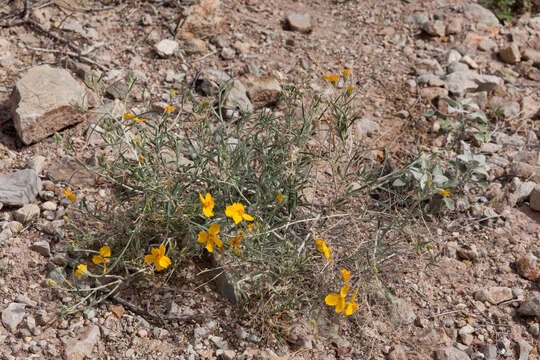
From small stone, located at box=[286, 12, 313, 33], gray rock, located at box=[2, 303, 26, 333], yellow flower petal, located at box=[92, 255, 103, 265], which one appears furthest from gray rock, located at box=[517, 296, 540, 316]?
small stone, located at box=[286, 12, 313, 33]

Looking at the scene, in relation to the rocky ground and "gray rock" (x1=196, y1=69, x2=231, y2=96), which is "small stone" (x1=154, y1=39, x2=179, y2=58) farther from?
"gray rock" (x1=196, y1=69, x2=231, y2=96)

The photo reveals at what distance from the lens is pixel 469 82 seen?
12.5 ft

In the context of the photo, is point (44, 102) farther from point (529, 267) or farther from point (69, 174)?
point (529, 267)

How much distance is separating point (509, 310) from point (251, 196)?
1334 millimetres

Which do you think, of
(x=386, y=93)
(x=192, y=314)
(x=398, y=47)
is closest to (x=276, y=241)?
(x=192, y=314)

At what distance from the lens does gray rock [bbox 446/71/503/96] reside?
3.79 m

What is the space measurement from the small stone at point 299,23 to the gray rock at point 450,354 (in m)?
2.54

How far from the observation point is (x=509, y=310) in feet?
8.69

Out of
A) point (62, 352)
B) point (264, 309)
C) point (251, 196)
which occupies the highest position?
point (251, 196)

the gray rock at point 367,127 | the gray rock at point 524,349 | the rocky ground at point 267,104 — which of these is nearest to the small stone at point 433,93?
the rocky ground at point 267,104

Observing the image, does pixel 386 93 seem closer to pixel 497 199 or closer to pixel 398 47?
pixel 398 47

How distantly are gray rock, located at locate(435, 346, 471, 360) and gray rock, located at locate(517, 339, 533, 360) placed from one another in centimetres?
24

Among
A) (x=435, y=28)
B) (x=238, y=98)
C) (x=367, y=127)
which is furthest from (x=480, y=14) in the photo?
(x=238, y=98)

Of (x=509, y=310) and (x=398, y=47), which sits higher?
(x=398, y=47)
